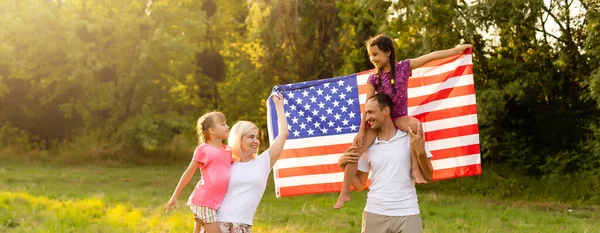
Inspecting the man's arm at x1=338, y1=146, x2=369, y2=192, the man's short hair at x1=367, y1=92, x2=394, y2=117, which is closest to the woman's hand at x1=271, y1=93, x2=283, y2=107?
the man's arm at x1=338, y1=146, x2=369, y2=192

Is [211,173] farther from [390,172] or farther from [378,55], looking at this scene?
[378,55]

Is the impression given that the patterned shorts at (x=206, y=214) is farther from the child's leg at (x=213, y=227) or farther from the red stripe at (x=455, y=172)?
the red stripe at (x=455, y=172)

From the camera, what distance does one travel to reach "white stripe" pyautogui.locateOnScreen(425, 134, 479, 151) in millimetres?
7727

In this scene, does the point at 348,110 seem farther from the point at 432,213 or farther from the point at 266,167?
the point at 432,213

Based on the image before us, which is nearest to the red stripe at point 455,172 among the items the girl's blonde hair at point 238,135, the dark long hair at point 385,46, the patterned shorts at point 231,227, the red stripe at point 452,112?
the red stripe at point 452,112

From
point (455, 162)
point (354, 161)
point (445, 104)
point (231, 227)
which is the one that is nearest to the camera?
point (354, 161)

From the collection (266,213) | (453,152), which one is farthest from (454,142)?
(266,213)

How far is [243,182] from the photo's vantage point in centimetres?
593

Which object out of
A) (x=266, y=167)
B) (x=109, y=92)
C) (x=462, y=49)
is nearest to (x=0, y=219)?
(x=266, y=167)

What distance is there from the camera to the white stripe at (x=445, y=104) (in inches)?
306

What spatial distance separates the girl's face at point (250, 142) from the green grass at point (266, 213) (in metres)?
5.68

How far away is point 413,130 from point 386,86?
22.6 inches

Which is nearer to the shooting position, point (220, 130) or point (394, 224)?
point (394, 224)

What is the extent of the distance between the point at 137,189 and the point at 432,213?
9.27 meters
